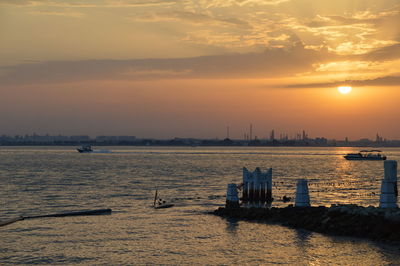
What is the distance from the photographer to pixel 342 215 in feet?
111

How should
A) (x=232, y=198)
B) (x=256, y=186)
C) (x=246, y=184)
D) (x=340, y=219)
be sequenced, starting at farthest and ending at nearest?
(x=246, y=184) < (x=256, y=186) < (x=232, y=198) < (x=340, y=219)

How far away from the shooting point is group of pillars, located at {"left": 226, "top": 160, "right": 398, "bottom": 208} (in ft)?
100

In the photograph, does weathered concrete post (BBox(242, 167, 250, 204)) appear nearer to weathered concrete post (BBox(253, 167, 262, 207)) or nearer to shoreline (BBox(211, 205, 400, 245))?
weathered concrete post (BBox(253, 167, 262, 207))

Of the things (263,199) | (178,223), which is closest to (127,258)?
(178,223)

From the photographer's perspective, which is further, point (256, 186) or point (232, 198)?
point (256, 186)

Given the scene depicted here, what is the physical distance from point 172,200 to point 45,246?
77.0 ft

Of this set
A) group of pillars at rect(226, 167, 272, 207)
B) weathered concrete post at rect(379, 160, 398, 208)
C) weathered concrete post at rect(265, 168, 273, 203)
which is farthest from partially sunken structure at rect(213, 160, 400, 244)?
weathered concrete post at rect(265, 168, 273, 203)

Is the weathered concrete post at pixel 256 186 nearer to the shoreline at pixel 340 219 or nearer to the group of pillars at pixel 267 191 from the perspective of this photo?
the group of pillars at pixel 267 191

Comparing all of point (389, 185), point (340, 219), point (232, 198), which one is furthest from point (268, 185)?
point (389, 185)

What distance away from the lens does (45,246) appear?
30672 millimetres

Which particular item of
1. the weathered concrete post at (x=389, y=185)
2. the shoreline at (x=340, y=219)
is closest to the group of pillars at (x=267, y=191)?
the weathered concrete post at (x=389, y=185)

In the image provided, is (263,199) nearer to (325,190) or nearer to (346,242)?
(346,242)

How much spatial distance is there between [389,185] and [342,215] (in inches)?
171

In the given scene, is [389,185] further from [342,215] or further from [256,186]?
[256,186]
